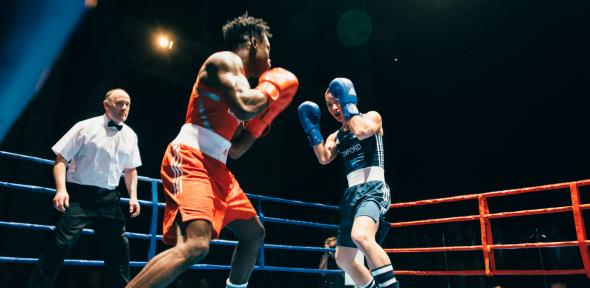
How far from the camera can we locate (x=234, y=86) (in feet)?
6.14

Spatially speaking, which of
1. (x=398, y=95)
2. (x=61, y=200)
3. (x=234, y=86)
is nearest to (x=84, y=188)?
(x=61, y=200)

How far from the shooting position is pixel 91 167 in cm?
298

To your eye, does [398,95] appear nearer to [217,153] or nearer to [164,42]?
[164,42]

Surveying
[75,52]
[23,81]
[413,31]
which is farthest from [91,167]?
[413,31]

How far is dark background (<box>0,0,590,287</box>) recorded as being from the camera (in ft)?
22.1

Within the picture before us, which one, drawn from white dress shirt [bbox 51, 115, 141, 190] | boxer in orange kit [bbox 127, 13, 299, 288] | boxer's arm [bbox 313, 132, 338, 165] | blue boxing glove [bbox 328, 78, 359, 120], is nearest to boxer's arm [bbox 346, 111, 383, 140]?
blue boxing glove [bbox 328, 78, 359, 120]

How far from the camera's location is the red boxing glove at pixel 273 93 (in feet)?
6.66

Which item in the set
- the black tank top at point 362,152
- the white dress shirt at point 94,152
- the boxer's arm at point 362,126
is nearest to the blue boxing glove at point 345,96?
the boxer's arm at point 362,126

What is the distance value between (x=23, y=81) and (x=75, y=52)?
3188 mm

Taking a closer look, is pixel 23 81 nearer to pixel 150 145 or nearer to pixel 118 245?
pixel 118 245

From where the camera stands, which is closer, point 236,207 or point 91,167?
point 236,207

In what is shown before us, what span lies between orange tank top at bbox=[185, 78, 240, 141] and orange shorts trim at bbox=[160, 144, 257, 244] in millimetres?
132

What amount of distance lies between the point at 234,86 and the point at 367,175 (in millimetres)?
1495

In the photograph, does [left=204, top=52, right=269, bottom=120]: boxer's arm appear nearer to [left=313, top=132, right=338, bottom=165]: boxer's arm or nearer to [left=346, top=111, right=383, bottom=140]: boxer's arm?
[left=346, top=111, right=383, bottom=140]: boxer's arm
